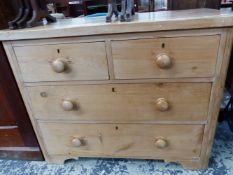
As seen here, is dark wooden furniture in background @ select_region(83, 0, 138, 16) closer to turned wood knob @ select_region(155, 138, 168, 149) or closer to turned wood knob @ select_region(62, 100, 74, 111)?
turned wood knob @ select_region(62, 100, 74, 111)

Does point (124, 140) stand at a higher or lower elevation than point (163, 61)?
lower

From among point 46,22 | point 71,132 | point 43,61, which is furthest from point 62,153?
point 46,22

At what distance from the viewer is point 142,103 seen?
819mm

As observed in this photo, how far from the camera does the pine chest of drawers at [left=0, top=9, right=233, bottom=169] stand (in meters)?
0.67

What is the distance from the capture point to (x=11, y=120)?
1048 mm

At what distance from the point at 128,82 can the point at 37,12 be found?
0.56 m

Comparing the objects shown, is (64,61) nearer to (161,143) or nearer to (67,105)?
(67,105)

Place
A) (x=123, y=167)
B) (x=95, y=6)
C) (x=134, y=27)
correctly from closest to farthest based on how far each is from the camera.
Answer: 1. (x=134, y=27)
2. (x=123, y=167)
3. (x=95, y=6)

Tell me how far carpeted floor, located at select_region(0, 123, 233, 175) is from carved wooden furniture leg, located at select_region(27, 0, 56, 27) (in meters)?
0.80

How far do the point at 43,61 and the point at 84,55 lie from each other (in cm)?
19

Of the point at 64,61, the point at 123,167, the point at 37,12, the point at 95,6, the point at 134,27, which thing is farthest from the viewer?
the point at 95,6

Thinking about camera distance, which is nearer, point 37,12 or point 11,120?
point 37,12

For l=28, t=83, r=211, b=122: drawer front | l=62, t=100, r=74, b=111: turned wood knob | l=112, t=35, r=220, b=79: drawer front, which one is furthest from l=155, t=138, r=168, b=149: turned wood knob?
l=62, t=100, r=74, b=111: turned wood knob

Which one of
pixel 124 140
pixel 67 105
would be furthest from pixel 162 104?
pixel 67 105
